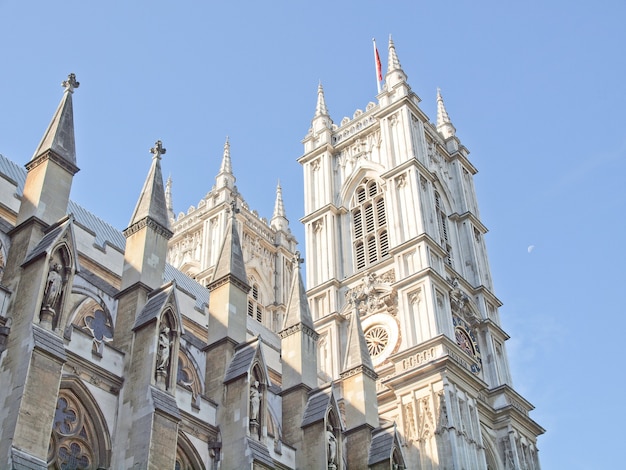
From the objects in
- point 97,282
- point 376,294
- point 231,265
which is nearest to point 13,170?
point 97,282

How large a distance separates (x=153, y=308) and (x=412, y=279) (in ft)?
46.3

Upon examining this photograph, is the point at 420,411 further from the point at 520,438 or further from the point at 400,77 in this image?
the point at 400,77

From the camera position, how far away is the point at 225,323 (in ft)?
72.6

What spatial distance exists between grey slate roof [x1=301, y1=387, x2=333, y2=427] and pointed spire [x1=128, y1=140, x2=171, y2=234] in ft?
19.7

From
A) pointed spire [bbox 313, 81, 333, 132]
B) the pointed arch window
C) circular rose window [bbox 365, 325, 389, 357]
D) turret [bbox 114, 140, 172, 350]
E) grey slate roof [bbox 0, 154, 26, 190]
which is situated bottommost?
the pointed arch window

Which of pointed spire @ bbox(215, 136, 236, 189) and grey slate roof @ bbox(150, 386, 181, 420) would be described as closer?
grey slate roof @ bbox(150, 386, 181, 420)

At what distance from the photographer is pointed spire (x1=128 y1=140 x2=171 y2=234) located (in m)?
21.7

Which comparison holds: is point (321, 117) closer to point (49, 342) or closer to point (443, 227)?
point (443, 227)

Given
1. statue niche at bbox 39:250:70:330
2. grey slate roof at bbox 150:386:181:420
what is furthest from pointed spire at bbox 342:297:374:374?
statue niche at bbox 39:250:70:330

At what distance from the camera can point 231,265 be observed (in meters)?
23.6

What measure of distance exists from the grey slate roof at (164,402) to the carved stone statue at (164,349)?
644mm

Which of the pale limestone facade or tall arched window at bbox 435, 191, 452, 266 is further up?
tall arched window at bbox 435, 191, 452, 266

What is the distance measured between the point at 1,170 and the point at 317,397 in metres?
11.4

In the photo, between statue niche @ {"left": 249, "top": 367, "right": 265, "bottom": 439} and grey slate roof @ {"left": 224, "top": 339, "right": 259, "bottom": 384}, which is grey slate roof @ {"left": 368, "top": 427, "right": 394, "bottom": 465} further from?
grey slate roof @ {"left": 224, "top": 339, "right": 259, "bottom": 384}
